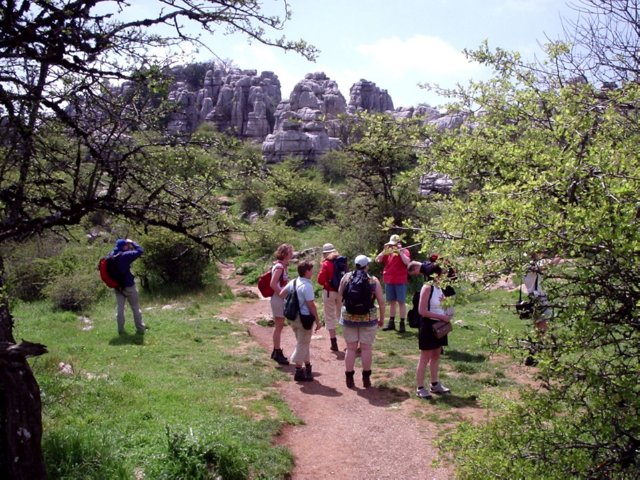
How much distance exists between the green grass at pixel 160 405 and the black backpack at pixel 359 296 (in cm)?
153

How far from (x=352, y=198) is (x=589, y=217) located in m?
18.0

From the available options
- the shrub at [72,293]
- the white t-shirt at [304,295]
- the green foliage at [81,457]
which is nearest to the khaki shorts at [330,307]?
the white t-shirt at [304,295]

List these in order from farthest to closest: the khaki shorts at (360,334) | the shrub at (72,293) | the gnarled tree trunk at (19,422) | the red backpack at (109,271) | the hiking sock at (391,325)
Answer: the shrub at (72,293) → the hiking sock at (391,325) → the red backpack at (109,271) → the khaki shorts at (360,334) → the gnarled tree trunk at (19,422)

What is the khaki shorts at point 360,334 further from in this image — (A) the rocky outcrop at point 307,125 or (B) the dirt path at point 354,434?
(A) the rocky outcrop at point 307,125

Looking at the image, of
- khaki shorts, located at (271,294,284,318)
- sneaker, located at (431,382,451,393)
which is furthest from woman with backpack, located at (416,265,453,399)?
khaki shorts, located at (271,294,284,318)

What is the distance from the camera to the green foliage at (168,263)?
15.5 meters

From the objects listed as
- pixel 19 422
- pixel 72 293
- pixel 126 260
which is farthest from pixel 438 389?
pixel 72 293

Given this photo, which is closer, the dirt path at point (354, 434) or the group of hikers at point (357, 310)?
the dirt path at point (354, 434)

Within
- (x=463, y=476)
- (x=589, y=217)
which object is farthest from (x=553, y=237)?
(x=463, y=476)

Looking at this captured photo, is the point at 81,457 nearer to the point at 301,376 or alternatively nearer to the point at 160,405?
the point at 160,405

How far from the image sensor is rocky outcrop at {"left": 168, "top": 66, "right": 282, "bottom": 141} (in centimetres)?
6812

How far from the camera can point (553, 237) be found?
2873 mm

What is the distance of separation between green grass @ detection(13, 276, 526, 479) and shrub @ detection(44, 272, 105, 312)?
5.44 feet

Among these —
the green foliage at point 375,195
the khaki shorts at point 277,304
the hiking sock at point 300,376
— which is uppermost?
the green foliage at point 375,195
